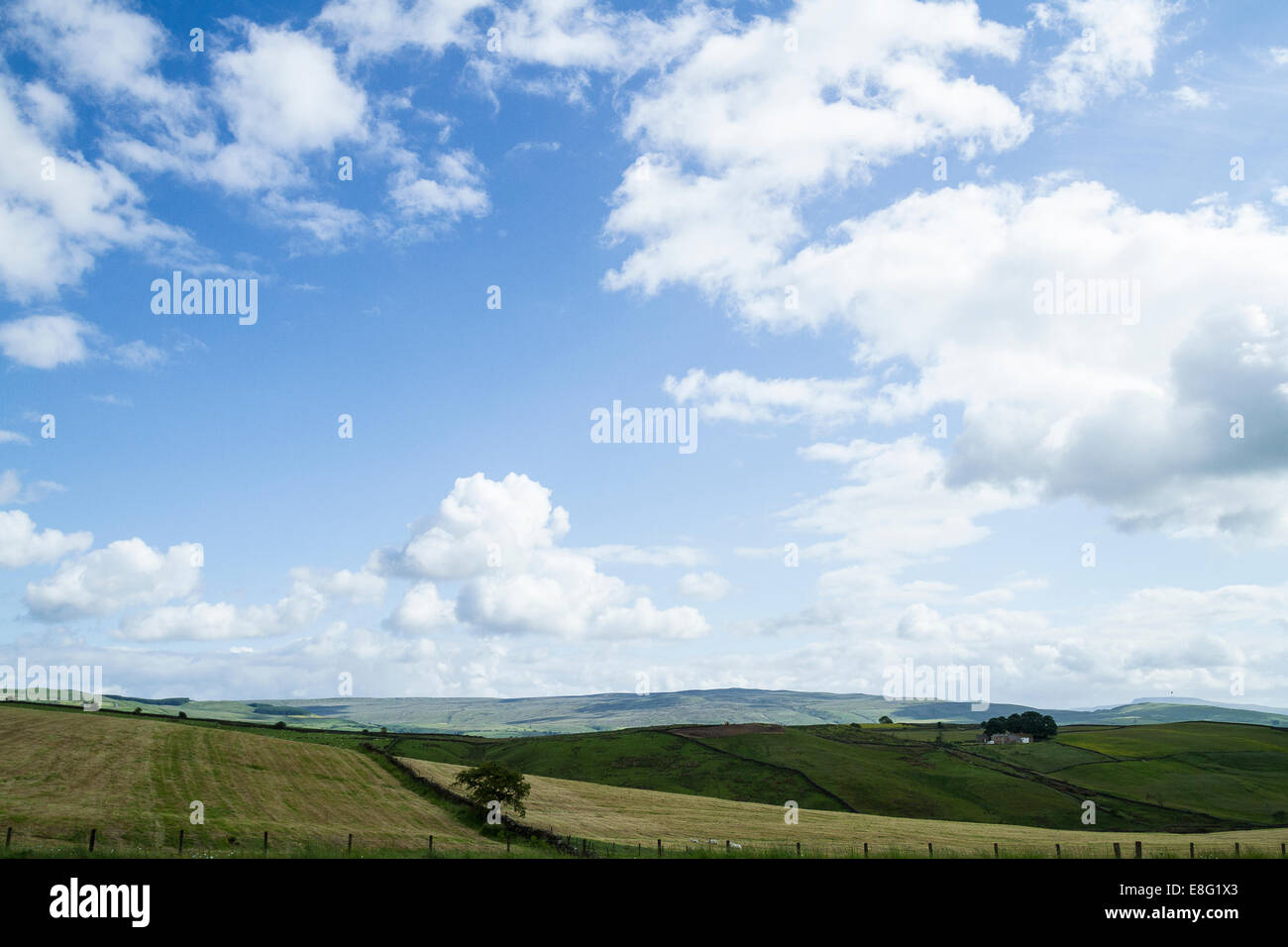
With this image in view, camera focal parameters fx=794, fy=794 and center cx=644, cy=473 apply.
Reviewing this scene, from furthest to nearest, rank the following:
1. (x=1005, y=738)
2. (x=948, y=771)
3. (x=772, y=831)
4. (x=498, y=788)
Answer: (x=1005, y=738), (x=948, y=771), (x=772, y=831), (x=498, y=788)

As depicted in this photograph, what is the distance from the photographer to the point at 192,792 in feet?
245

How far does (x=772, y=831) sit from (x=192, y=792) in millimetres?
55217

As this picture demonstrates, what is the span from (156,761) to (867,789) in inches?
4145

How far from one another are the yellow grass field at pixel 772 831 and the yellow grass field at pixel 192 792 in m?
11.6

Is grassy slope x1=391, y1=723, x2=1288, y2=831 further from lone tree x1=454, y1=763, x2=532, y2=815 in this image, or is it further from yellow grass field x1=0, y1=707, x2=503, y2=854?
lone tree x1=454, y1=763, x2=532, y2=815

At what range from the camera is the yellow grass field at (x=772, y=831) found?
54406 millimetres

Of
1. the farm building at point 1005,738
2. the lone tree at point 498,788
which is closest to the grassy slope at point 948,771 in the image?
the farm building at point 1005,738

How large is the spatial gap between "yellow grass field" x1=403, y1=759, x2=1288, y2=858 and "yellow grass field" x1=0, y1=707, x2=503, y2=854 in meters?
11.6

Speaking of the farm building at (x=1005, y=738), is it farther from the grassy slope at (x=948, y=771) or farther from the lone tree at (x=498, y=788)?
the lone tree at (x=498, y=788)

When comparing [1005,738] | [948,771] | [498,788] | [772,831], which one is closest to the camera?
[498,788]

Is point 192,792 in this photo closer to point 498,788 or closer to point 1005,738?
point 498,788

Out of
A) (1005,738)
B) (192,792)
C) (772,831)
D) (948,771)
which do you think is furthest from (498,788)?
(1005,738)
